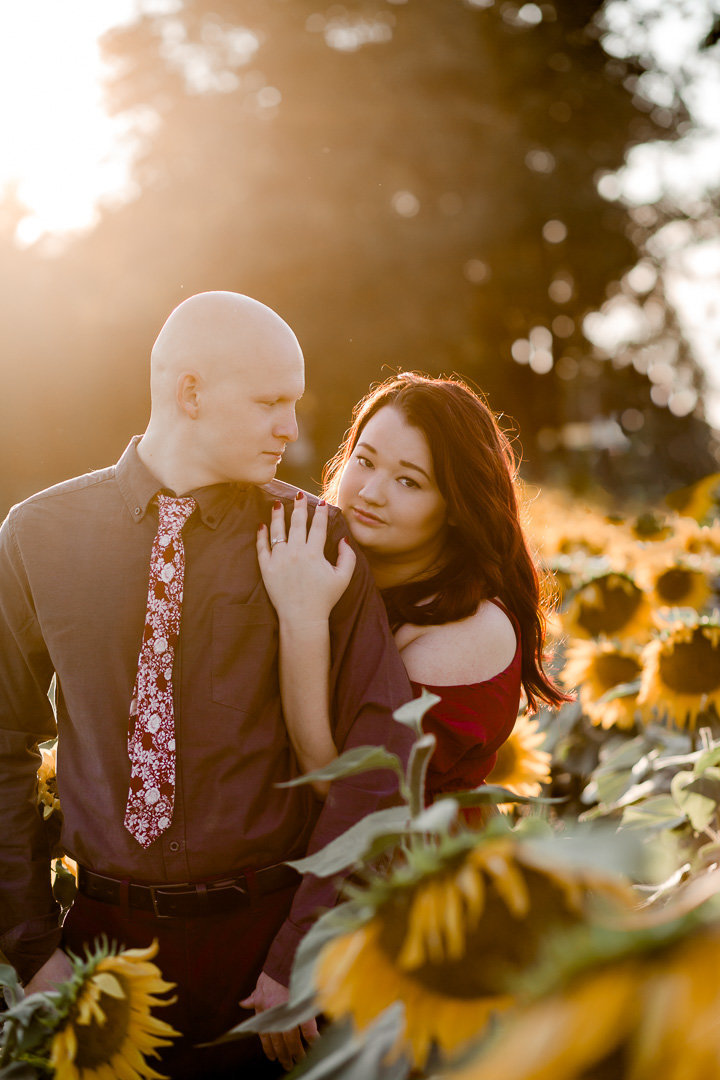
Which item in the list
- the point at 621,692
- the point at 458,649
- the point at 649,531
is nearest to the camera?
the point at 458,649

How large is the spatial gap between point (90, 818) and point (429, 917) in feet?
3.35

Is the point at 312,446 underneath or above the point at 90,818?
underneath

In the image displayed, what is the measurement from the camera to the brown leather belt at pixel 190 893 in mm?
1442

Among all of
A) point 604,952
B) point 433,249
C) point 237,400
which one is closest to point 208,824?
point 237,400

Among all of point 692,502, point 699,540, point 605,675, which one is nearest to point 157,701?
point 605,675

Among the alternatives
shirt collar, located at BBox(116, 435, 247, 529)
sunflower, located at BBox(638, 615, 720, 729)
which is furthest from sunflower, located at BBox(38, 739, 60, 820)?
sunflower, located at BBox(638, 615, 720, 729)

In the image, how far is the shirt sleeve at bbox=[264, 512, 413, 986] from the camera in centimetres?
136

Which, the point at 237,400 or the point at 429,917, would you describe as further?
the point at 237,400

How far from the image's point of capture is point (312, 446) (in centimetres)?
1802

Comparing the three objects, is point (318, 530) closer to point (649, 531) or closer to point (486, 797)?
point (486, 797)

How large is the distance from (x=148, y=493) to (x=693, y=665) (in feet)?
5.10

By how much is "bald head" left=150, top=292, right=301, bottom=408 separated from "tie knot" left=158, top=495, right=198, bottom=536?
162 mm

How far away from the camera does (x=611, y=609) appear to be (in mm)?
3049

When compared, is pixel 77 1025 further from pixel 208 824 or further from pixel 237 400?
pixel 237 400
